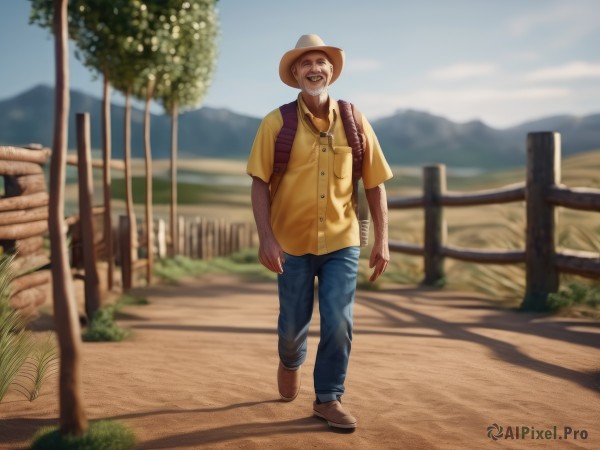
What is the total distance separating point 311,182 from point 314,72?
2.02 feet

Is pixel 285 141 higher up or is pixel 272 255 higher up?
pixel 285 141

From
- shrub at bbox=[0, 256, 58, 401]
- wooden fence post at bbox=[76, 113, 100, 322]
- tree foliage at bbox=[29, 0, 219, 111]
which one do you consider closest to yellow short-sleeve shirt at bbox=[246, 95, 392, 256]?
shrub at bbox=[0, 256, 58, 401]

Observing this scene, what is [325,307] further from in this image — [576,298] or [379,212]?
[576,298]

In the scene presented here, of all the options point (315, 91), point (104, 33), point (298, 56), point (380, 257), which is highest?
point (104, 33)

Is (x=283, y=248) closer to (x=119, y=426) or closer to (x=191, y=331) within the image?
(x=119, y=426)

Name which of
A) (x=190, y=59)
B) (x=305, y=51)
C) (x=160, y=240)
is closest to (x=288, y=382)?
(x=305, y=51)

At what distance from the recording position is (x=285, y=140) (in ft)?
13.2

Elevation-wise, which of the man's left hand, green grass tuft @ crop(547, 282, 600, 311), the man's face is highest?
the man's face

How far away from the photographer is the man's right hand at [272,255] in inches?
155

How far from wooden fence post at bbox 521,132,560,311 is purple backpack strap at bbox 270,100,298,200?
5477 mm

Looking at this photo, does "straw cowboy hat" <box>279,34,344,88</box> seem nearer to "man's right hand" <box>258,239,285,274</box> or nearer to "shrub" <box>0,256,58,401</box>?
"man's right hand" <box>258,239,285,274</box>

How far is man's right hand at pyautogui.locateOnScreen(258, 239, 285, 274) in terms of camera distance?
3.94m

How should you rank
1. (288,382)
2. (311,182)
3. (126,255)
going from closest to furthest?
(311,182) → (288,382) → (126,255)

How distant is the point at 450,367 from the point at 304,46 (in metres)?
2.89
